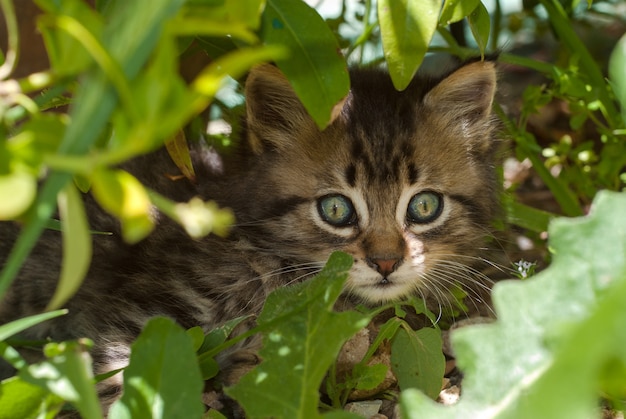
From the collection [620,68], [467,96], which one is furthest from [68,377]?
[467,96]

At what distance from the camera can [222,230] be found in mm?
1041

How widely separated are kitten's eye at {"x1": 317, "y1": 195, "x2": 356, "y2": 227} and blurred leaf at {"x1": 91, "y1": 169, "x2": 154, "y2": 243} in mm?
1453

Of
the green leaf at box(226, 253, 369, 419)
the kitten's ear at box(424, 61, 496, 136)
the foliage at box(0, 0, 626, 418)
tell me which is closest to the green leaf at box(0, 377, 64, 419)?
the foliage at box(0, 0, 626, 418)

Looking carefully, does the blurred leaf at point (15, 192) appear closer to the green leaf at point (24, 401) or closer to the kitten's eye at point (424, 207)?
the green leaf at point (24, 401)

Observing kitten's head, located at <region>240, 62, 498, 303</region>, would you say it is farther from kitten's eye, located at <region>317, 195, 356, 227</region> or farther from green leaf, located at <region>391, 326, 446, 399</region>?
green leaf, located at <region>391, 326, 446, 399</region>

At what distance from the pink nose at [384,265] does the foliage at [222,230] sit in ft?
1.06

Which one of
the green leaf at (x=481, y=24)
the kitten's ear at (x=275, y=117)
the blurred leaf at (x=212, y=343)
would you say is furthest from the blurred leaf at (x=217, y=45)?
the blurred leaf at (x=212, y=343)

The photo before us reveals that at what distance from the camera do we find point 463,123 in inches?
99.7

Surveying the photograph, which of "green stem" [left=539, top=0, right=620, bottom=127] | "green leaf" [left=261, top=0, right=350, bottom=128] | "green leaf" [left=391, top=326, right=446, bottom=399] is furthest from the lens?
"green stem" [left=539, top=0, right=620, bottom=127]

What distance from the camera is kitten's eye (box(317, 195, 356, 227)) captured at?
92.4 inches

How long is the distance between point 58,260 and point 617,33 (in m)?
3.43

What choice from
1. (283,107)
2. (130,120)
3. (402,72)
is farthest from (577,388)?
(283,107)

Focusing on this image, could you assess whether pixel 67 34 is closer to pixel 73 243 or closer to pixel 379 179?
pixel 73 243

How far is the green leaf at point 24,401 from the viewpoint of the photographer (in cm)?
142
